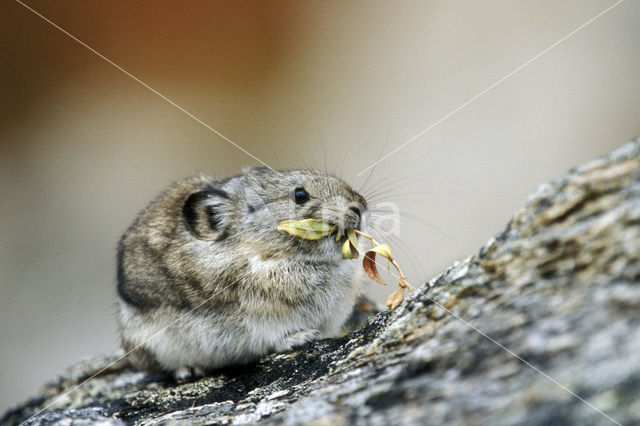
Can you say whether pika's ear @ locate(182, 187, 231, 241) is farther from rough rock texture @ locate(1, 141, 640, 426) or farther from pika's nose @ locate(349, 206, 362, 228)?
rough rock texture @ locate(1, 141, 640, 426)

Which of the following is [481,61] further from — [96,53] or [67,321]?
[67,321]

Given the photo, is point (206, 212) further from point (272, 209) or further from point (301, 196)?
point (301, 196)

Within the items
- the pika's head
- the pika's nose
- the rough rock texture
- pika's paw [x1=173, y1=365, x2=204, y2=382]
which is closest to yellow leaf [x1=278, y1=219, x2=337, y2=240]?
the pika's head

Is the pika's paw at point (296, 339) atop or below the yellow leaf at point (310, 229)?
below

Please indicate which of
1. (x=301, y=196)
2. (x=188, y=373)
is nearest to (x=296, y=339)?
(x=188, y=373)

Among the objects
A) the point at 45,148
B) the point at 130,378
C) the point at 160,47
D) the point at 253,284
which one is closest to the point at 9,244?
the point at 45,148

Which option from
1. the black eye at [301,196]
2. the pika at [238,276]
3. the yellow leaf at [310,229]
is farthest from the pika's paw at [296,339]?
the black eye at [301,196]

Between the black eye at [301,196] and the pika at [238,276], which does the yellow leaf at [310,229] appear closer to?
the pika at [238,276]
